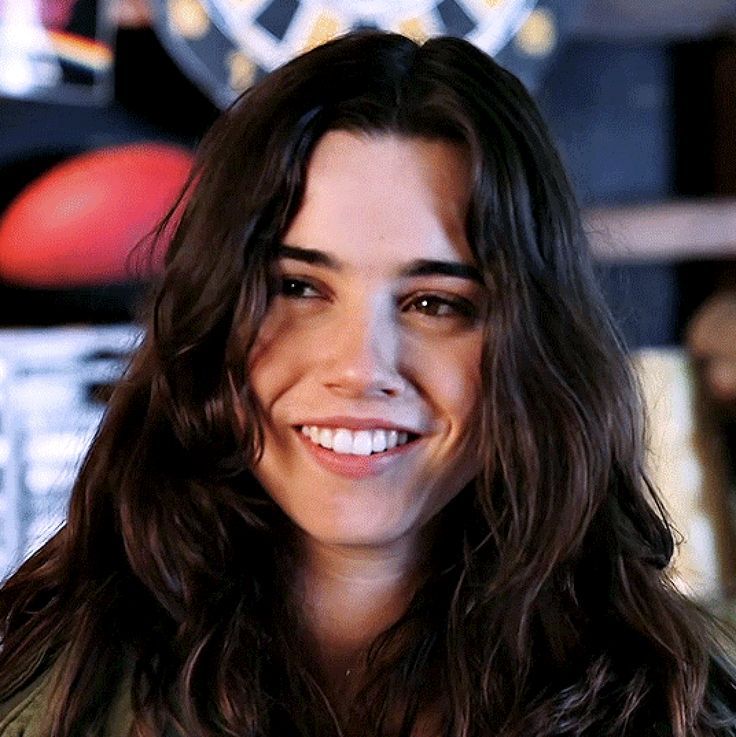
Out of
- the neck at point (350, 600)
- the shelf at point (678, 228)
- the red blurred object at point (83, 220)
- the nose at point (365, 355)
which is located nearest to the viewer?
the nose at point (365, 355)

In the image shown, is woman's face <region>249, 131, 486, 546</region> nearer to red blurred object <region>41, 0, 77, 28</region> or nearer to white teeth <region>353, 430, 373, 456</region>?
white teeth <region>353, 430, 373, 456</region>

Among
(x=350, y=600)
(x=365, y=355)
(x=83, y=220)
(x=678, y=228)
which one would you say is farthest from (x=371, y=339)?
(x=678, y=228)

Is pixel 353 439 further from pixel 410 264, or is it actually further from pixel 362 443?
pixel 410 264

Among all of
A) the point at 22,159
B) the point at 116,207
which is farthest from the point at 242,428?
the point at 22,159

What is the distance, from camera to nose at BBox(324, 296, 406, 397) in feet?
3.13

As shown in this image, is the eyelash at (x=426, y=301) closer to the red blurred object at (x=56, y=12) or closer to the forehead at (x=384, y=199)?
the forehead at (x=384, y=199)

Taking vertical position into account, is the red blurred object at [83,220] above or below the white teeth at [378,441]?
above

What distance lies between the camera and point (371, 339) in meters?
0.96

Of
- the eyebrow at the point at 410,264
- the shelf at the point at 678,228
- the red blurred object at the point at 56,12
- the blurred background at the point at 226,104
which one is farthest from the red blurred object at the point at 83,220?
the eyebrow at the point at 410,264

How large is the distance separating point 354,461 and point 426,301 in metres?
0.12

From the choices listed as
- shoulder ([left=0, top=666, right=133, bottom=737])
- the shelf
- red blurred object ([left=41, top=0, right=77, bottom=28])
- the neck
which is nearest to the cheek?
the neck

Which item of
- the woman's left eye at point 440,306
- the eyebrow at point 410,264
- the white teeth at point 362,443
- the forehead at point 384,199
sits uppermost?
the forehead at point 384,199

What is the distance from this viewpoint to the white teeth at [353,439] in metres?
0.97

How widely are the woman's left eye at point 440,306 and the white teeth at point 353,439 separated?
0.09 metres
